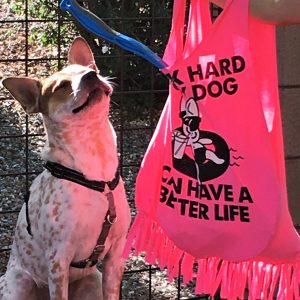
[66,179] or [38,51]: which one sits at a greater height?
[38,51]

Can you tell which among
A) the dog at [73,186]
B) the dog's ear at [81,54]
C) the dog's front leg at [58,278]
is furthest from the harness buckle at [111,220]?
the dog's ear at [81,54]

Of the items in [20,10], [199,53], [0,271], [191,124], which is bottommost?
[0,271]

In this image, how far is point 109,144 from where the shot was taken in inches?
126

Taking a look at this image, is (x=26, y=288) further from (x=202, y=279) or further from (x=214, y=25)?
(x=214, y=25)

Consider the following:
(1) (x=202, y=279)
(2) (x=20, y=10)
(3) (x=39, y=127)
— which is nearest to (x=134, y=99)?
(3) (x=39, y=127)

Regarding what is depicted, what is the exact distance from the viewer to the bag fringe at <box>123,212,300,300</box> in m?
2.69

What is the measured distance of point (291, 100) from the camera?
367 cm

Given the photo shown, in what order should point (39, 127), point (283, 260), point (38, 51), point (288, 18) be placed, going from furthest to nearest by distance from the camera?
1. point (38, 51)
2. point (39, 127)
3. point (283, 260)
4. point (288, 18)

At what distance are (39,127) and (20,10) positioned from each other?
1727 mm

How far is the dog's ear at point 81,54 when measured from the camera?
11.0ft

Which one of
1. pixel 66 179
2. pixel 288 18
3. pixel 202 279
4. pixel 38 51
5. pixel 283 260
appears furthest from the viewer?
pixel 38 51

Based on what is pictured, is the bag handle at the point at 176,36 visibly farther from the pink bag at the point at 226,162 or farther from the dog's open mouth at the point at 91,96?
the dog's open mouth at the point at 91,96

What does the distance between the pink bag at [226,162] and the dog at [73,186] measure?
0.39m

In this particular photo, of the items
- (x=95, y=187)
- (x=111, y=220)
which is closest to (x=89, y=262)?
(x=111, y=220)
